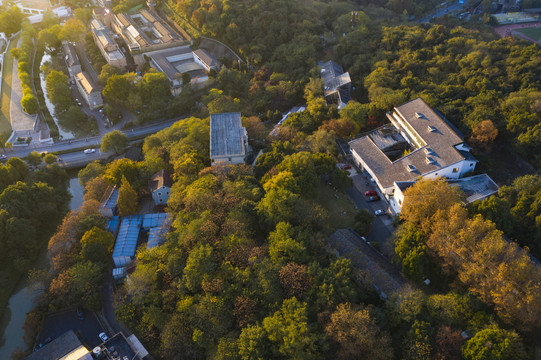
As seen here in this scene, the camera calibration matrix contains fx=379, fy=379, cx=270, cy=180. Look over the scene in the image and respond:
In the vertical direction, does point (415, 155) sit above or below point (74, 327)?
above

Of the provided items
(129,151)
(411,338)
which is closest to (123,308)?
(411,338)

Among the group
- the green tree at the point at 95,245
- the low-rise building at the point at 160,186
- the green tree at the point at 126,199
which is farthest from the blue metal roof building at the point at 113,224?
the low-rise building at the point at 160,186

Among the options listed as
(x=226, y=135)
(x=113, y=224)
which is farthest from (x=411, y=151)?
(x=113, y=224)

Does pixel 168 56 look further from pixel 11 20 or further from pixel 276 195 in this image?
pixel 11 20

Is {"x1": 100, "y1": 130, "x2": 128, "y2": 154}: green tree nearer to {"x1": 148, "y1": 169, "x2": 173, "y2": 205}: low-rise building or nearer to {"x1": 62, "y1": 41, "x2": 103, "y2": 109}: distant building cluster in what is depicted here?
{"x1": 148, "y1": 169, "x2": 173, "y2": 205}: low-rise building

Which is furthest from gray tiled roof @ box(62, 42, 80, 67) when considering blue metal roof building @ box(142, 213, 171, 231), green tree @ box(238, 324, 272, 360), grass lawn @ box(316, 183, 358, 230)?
green tree @ box(238, 324, 272, 360)

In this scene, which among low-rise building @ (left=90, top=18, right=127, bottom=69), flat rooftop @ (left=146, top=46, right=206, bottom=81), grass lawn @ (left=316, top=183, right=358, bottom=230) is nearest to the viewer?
grass lawn @ (left=316, top=183, right=358, bottom=230)
